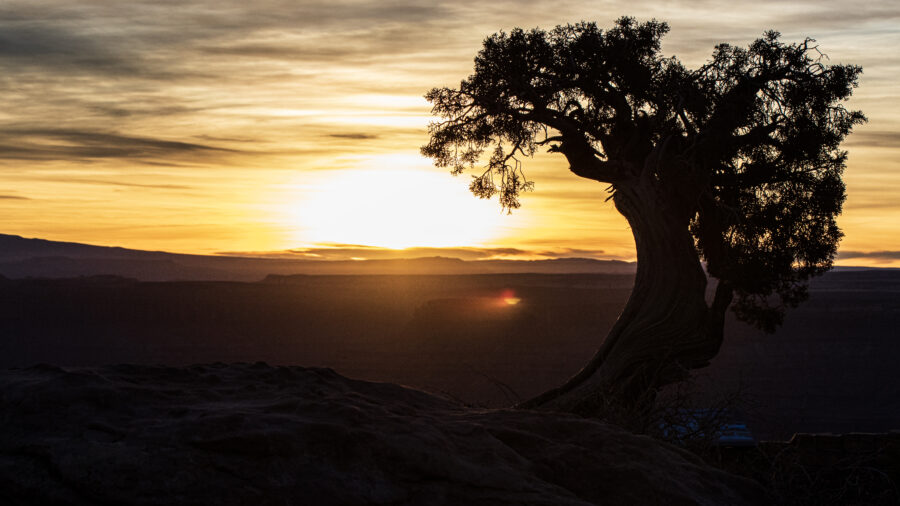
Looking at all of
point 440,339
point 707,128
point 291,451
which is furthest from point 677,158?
point 440,339

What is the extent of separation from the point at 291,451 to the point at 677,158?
10.5m

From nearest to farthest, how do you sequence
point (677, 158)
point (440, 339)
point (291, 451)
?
1. point (291, 451)
2. point (677, 158)
3. point (440, 339)

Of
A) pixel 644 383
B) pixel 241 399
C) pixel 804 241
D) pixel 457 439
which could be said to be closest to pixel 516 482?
pixel 457 439

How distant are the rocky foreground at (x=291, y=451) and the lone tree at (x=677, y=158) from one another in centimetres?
802

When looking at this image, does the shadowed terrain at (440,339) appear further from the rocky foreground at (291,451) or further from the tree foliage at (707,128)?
the rocky foreground at (291,451)

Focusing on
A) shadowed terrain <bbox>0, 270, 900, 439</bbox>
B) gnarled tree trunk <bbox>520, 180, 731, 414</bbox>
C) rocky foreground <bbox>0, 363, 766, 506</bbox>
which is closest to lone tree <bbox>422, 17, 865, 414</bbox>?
gnarled tree trunk <bbox>520, 180, 731, 414</bbox>

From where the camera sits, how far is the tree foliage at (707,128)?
13.5 meters

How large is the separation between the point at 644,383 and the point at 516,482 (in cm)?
942

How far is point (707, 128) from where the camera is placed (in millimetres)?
13125

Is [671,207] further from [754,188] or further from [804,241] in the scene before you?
[804,241]

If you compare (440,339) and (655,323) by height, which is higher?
(655,323)

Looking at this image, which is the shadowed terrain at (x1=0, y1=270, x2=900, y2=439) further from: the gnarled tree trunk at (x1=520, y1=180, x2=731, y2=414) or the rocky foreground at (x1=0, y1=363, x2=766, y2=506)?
the rocky foreground at (x1=0, y1=363, x2=766, y2=506)

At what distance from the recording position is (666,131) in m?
13.8

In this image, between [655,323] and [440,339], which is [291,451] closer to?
[655,323]
